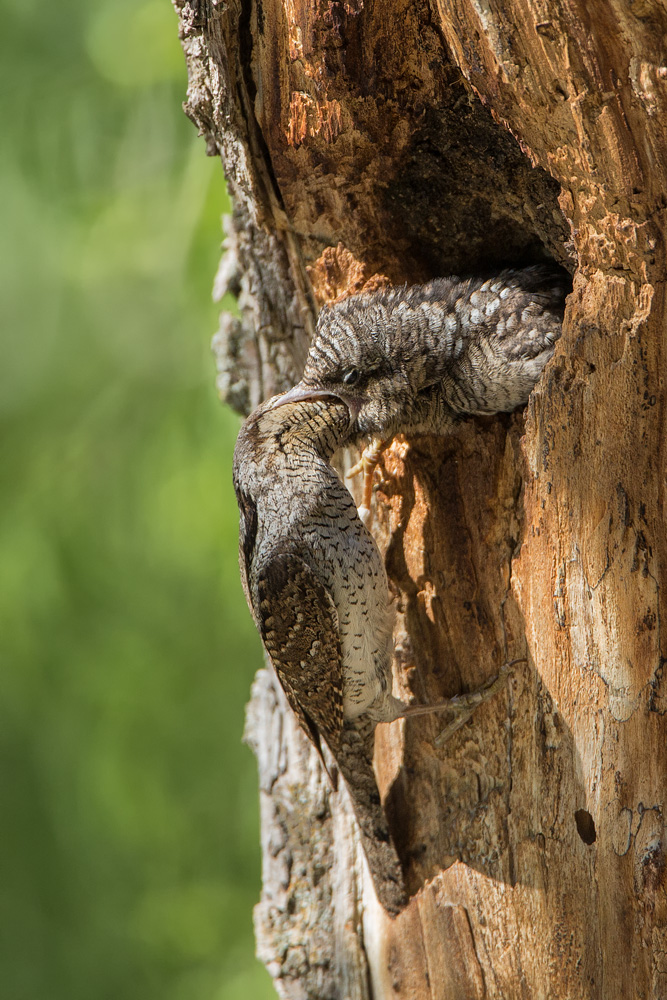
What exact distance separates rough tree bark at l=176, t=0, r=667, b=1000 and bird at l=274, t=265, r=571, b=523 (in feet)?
0.38

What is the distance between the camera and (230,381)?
2482 millimetres

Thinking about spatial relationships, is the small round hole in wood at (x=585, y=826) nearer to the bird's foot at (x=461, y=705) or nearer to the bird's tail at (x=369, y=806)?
the bird's foot at (x=461, y=705)

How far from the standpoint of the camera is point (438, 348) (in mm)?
1754

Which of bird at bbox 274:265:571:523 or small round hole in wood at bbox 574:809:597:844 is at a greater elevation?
bird at bbox 274:265:571:523

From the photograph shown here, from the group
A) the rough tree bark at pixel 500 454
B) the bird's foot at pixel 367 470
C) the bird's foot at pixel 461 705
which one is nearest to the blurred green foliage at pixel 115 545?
the rough tree bark at pixel 500 454

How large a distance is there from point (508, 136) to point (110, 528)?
2.60m

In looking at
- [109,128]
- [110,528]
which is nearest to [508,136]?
[109,128]

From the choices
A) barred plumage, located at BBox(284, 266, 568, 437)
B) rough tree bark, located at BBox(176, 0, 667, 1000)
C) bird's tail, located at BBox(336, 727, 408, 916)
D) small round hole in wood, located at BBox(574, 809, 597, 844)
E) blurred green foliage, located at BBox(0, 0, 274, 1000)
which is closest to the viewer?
rough tree bark, located at BBox(176, 0, 667, 1000)

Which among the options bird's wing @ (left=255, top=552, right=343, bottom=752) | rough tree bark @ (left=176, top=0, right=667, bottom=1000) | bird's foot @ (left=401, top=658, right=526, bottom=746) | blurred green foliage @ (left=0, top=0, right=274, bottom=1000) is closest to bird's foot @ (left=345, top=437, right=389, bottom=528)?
rough tree bark @ (left=176, top=0, right=667, bottom=1000)

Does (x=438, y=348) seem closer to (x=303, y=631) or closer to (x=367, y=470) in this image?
(x=367, y=470)

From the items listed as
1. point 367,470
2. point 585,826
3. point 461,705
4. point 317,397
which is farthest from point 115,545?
point 585,826

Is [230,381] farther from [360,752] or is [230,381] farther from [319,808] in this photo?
[319,808]

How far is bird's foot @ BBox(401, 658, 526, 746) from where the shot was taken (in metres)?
1.75

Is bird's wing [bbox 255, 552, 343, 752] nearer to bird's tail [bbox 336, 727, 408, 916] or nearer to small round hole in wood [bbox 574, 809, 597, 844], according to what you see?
bird's tail [bbox 336, 727, 408, 916]
